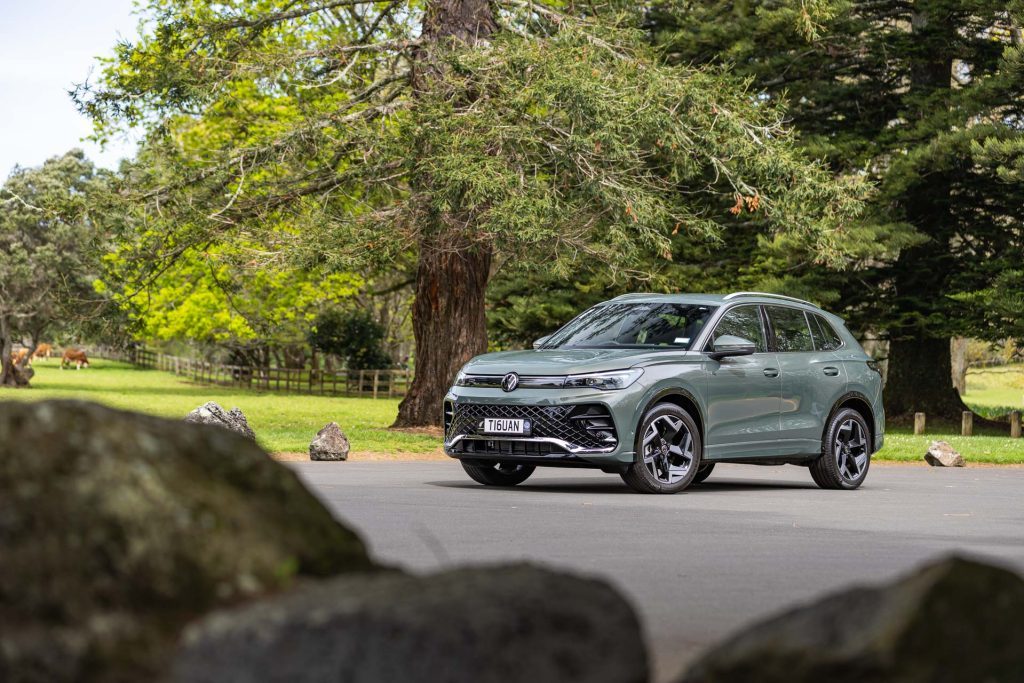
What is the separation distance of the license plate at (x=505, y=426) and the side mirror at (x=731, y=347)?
6.64 feet

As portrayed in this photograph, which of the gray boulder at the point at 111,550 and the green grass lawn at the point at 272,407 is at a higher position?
the gray boulder at the point at 111,550

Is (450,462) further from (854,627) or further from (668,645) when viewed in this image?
(854,627)

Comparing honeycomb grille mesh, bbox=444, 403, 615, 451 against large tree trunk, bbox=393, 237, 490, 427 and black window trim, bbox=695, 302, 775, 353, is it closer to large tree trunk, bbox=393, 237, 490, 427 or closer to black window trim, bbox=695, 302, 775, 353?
black window trim, bbox=695, 302, 775, 353

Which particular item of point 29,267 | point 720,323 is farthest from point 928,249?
point 29,267

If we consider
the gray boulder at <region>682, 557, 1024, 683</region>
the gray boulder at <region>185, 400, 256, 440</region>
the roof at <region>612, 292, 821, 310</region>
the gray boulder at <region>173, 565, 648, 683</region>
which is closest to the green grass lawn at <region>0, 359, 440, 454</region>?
the gray boulder at <region>185, 400, 256, 440</region>

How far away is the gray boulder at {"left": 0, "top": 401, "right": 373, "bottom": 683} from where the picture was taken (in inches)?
157

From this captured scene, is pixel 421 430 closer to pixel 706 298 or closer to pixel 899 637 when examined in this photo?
pixel 706 298

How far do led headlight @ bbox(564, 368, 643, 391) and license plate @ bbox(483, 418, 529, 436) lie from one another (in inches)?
21.5

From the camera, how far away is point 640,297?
50.2 feet

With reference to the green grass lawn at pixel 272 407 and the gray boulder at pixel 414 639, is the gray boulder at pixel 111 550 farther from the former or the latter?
the green grass lawn at pixel 272 407

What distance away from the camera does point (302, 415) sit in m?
38.0

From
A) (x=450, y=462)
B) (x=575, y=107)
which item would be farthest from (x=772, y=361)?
(x=575, y=107)

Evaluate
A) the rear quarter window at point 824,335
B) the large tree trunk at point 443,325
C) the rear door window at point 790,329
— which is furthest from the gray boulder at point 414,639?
the large tree trunk at point 443,325

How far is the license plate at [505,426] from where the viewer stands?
13469 millimetres
